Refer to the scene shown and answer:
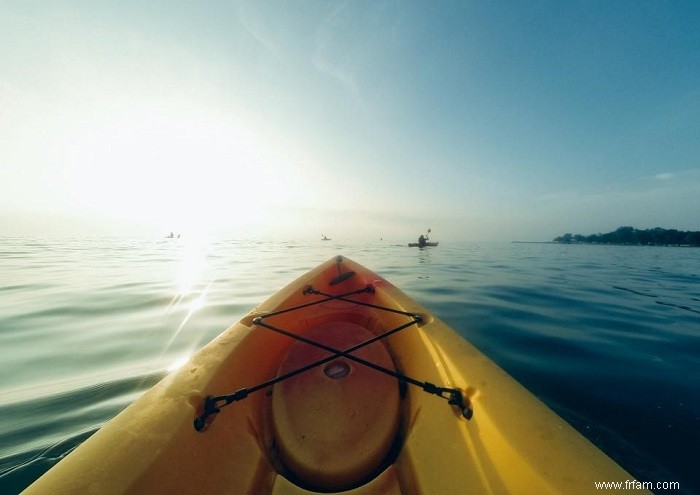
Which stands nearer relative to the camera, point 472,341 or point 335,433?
point 335,433

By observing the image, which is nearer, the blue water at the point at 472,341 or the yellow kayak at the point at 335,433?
the yellow kayak at the point at 335,433

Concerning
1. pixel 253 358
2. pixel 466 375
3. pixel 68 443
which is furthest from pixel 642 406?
pixel 68 443

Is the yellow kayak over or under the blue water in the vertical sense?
over

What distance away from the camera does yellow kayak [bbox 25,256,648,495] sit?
115 centimetres

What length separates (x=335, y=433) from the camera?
1876 mm

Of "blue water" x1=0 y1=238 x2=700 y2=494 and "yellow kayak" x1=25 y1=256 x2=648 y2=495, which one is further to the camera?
"blue water" x1=0 y1=238 x2=700 y2=494

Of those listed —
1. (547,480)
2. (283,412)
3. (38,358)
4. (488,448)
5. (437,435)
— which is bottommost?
(38,358)

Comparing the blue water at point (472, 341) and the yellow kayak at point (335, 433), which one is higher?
the yellow kayak at point (335, 433)

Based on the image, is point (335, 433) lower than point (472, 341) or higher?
higher

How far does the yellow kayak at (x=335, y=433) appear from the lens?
3.77 feet

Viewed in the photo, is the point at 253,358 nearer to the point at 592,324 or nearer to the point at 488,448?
the point at 488,448

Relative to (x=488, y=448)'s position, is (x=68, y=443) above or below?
below

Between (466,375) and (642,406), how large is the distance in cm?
257

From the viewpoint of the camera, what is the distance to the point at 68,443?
7.29 feet
